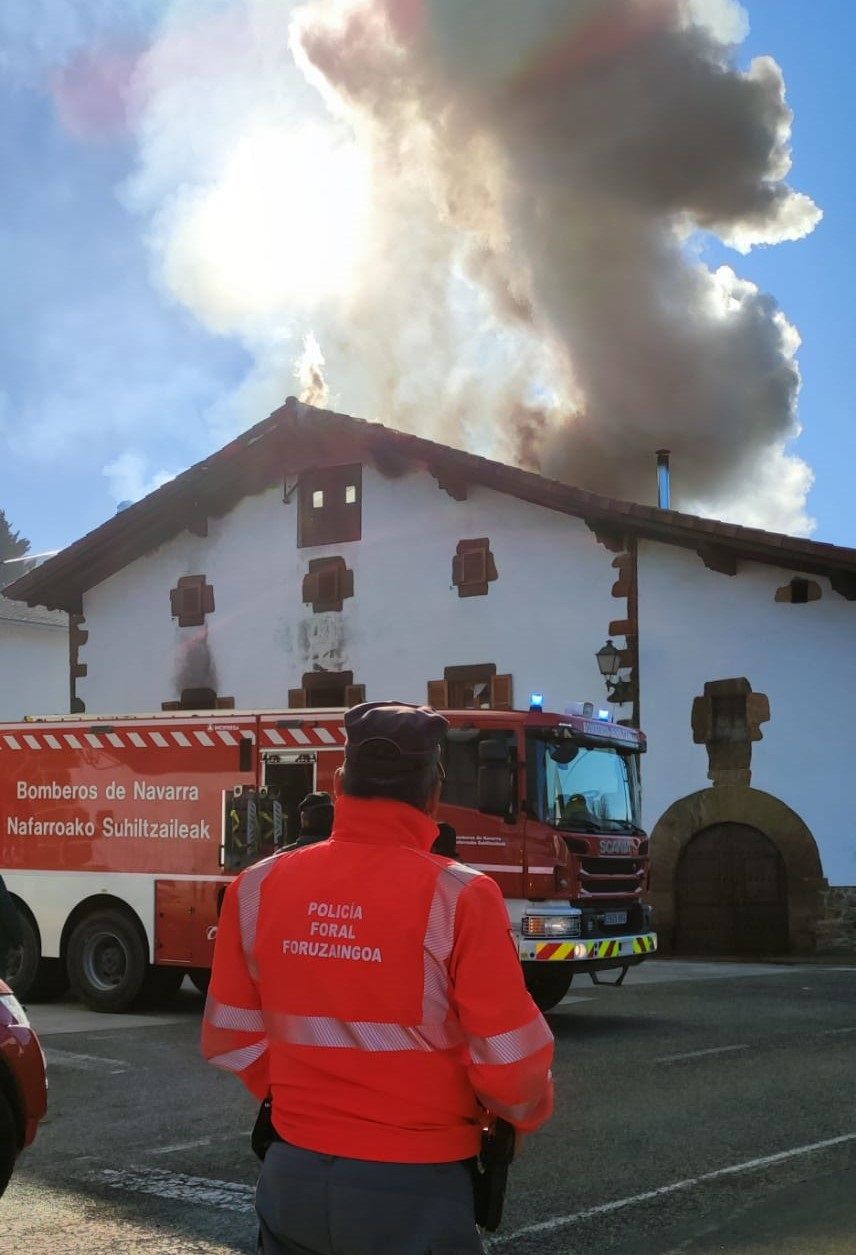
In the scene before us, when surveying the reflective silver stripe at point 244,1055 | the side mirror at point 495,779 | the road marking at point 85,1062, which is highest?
the side mirror at point 495,779

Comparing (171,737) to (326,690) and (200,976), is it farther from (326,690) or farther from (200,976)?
(326,690)

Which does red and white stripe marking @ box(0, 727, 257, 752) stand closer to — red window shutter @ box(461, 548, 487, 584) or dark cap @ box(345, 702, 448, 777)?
dark cap @ box(345, 702, 448, 777)

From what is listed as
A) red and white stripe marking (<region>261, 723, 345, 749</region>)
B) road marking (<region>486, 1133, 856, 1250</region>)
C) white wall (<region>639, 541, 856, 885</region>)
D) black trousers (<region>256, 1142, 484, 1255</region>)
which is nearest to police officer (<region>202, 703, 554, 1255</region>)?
black trousers (<region>256, 1142, 484, 1255</region>)

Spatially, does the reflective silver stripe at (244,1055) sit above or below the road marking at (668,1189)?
above

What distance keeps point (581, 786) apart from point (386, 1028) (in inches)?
353

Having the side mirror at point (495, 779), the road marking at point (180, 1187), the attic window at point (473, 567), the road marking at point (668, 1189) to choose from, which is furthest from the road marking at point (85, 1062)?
the attic window at point (473, 567)

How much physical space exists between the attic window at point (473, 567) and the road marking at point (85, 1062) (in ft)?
42.0

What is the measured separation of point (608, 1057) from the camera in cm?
946

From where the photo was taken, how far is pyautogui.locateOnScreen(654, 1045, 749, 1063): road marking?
9.24 meters

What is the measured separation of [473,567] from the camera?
21828mm

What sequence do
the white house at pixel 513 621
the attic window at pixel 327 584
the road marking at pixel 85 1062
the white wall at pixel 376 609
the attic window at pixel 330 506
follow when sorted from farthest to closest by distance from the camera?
the attic window at pixel 330 506, the attic window at pixel 327 584, the white wall at pixel 376 609, the white house at pixel 513 621, the road marking at pixel 85 1062

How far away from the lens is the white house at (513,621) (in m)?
19.0

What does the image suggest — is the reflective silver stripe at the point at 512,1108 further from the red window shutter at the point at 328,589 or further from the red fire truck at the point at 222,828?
the red window shutter at the point at 328,589

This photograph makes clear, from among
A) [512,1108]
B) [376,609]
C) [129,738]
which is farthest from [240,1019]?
[376,609]
